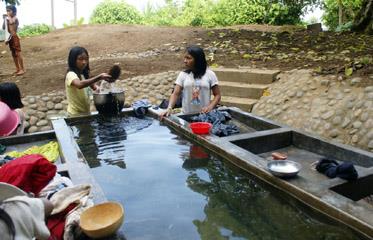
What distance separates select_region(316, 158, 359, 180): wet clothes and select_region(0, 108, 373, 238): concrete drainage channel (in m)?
0.06

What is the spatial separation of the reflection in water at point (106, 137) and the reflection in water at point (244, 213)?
1088 millimetres

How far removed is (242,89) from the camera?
7.40 m

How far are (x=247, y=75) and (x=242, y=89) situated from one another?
0.47 metres

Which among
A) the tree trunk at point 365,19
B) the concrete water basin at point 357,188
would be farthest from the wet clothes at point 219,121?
the tree trunk at point 365,19

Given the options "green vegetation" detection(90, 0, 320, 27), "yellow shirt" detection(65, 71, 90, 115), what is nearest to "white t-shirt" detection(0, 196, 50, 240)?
"yellow shirt" detection(65, 71, 90, 115)

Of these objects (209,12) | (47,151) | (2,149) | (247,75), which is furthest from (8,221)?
(209,12)

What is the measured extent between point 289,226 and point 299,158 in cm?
155

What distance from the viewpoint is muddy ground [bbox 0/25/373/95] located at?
26.5 ft

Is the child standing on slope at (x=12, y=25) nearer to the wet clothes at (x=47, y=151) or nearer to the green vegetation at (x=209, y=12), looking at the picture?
the wet clothes at (x=47, y=151)

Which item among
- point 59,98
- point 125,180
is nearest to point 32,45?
point 59,98

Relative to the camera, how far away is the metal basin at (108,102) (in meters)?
5.26

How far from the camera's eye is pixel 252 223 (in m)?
2.66

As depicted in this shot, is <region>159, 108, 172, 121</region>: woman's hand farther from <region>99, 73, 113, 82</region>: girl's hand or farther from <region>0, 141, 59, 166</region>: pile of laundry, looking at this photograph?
<region>0, 141, 59, 166</region>: pile of laundry

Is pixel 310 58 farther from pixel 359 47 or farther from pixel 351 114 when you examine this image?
pixel 351 114
